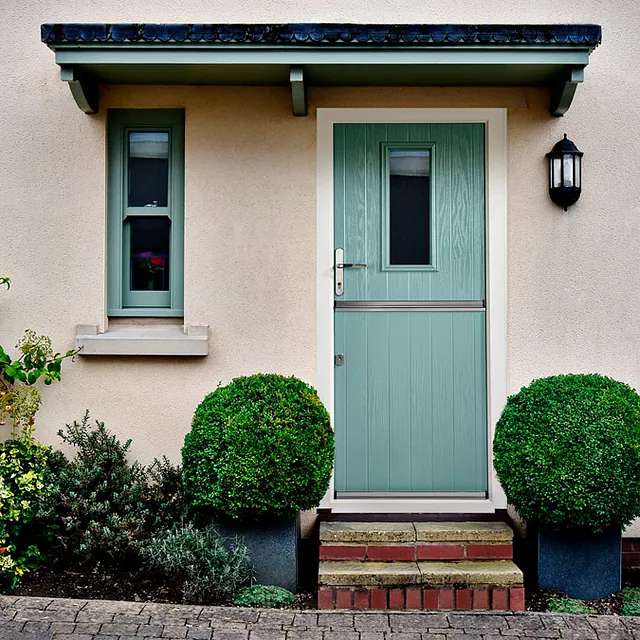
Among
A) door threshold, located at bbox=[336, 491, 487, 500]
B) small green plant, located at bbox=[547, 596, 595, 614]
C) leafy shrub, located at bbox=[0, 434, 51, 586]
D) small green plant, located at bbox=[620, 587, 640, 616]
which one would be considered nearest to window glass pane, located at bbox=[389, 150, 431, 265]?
door threshold, located at bbox=[336, 491, 487, 500]

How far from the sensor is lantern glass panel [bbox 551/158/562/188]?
514 cm

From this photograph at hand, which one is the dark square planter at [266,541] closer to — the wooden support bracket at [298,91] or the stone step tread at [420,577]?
the stone step tread at [420,577]

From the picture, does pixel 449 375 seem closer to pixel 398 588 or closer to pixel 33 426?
pixel 398 588

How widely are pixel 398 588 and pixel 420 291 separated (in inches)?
79.6

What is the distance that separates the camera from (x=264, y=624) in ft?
13.7

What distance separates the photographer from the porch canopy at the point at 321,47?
4602 mm

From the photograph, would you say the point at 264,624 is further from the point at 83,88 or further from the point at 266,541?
the point at 83,88

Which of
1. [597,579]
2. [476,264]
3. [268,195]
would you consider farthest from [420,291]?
[597,579]

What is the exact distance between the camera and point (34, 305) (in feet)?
17.4

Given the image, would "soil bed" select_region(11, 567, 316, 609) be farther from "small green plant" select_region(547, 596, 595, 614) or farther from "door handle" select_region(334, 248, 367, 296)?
"door handle" select_region(334, 248, 367, 296)

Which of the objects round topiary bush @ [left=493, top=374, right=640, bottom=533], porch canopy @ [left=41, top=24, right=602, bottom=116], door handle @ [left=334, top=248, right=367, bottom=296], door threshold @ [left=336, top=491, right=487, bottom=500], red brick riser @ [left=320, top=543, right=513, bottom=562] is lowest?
red brick riser @ [left=320, top=543, right=513, bottom=562]

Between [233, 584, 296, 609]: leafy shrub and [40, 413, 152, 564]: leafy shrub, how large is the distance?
0.74 m

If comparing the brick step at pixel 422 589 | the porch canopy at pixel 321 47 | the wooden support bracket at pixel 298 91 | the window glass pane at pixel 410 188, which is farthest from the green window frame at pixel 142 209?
the brick step at pixel 422 589

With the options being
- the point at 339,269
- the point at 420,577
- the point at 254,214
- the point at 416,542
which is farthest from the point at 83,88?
the point at 420,577
